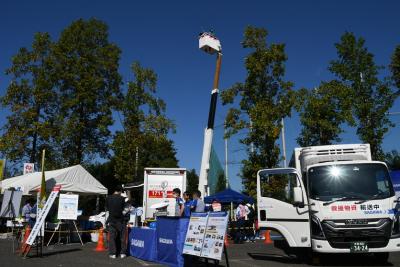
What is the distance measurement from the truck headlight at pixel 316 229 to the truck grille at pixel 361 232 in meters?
0.22

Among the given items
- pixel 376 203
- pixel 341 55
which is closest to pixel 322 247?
pixel 376 203

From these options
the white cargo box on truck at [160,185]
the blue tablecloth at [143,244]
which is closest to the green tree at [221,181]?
the white cargo box on truck at [160,185]

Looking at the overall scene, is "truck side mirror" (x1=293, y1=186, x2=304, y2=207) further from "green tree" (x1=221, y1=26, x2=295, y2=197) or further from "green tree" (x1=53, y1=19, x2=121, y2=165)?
"green tree" (x1=53, y1=19, x2=121, y2=165)

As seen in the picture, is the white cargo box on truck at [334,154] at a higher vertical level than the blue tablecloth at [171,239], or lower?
higher

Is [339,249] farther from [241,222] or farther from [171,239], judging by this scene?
[241,222]

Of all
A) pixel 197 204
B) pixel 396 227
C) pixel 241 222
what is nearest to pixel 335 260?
pixel 396 227

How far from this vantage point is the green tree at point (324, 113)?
67.8 feet

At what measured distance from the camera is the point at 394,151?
24.4 metres

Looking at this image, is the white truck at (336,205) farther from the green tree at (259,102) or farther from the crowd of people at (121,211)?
the green tree at (259,102)

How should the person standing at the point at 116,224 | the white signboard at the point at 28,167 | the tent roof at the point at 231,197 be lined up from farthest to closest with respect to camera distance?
the white signboard at the point at 28,167
the tent roof at the point at 231,197
the person standing at the point at 116,224

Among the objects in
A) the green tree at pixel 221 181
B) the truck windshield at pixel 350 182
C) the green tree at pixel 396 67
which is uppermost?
the green tree at pixel 396 67

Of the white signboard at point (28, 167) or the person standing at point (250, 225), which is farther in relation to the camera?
the white signboard at point (28, 167)

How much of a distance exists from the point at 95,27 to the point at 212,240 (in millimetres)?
26405

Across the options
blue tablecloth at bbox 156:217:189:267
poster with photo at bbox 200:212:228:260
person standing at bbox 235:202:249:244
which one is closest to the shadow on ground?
blue tablecloth at bbox 156:217:189:267
